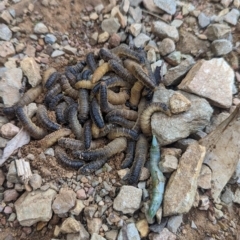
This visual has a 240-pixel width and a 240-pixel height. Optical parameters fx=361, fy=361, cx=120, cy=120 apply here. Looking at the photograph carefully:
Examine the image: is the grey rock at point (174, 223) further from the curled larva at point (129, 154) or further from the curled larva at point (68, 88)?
the curled larva at point (68, 88)

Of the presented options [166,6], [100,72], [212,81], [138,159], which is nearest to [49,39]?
[100,72]

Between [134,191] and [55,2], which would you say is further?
[55,2]

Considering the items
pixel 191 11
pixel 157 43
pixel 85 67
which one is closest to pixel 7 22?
pixel 85 67

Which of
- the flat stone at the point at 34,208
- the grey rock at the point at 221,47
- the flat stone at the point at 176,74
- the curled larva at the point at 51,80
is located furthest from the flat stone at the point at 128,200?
the grey rock at the point at 221,47

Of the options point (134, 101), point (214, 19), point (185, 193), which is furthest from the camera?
point (214, 19)

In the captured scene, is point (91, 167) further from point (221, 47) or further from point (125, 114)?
point (221, 47)

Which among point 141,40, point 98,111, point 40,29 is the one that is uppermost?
point 141,40

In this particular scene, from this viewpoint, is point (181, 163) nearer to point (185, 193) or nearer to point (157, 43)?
point (185, 193)
